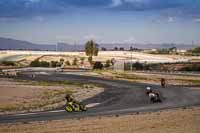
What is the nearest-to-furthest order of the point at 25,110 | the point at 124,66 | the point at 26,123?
the point at 26,123, the point at 25,110, the point at 124,66

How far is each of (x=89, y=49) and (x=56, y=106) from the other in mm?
143415

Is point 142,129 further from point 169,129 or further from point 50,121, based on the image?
point 50,121

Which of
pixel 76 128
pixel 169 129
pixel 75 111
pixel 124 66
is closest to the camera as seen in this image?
pixel 169 129

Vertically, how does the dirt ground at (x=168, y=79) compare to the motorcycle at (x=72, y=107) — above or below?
below

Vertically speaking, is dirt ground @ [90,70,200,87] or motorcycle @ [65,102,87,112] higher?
motorcycle @ [65,102,87,112]

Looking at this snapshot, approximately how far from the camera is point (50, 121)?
103ft

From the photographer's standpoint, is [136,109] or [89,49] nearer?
[136,109]

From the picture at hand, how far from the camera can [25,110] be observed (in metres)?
40.5

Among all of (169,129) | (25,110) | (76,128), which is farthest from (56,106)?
(169,129)

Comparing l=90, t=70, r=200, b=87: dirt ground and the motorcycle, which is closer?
the motorcycle

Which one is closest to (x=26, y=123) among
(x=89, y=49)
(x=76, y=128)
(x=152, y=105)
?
(x=76, y=128)

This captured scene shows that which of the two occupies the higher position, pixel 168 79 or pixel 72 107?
pixel 72 107

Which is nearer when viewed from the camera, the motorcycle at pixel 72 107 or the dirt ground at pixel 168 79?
the motorcycle at pixel 72 107

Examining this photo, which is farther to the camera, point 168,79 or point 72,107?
point 168,79
